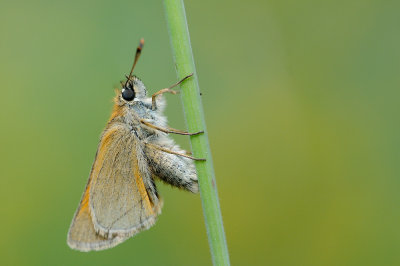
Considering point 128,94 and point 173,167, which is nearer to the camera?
point 173,167

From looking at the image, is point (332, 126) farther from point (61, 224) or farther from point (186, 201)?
point (61, 224)

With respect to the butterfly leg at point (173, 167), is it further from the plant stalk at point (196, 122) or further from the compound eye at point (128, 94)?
the plant stalk at point (196, 122)

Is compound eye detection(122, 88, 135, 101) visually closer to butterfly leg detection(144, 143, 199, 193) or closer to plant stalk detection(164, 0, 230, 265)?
butterfly leg detection(144, 143, 199, 193)

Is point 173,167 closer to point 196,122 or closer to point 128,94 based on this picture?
point 128,94

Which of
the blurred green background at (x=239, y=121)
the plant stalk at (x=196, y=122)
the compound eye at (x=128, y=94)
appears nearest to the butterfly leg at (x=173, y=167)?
the compound eye at (x=128, y=94)

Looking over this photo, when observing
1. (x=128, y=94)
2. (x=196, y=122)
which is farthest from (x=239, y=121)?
(x=196, y=122)
